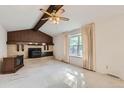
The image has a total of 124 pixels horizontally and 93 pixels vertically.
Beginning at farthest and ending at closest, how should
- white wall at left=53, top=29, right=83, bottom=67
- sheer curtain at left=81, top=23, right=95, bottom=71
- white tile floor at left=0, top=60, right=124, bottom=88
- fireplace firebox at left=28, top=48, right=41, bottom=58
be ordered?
fireplace firebox at left=28, top=48, right=41, bottom=58
white wall at left=53, top=29, right=83, bottom=67
sheer curtain at left=81, top=23, right=95, bottom=71
white tile floor at left=0, top=60, right=124, bottom=88

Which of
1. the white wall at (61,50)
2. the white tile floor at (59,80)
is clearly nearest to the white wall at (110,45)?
the white tile floor at (59,80)

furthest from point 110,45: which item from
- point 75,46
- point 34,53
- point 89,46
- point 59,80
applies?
point 34,53

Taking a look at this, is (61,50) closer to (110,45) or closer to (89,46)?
(89,46)

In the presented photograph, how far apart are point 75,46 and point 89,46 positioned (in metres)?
1.89

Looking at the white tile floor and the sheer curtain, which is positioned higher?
the sheer curtain

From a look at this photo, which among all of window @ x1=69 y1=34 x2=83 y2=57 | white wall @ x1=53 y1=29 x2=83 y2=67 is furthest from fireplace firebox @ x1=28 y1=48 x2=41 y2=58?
window @ x1=69 y1=34 x2=83 y2=57

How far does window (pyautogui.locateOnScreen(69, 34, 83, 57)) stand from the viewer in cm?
744

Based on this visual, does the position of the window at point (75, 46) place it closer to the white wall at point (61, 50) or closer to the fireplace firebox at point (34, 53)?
the white wall at point (61, 50)

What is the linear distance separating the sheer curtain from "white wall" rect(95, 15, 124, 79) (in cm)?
25

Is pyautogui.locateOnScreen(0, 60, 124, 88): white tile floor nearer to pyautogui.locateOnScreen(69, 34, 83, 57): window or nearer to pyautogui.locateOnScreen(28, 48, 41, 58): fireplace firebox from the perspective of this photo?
pyautogui.locateOnScreen(69, 34, 83, 57): window

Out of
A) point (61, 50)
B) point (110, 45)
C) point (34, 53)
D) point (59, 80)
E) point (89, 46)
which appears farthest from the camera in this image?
point (34, 53)

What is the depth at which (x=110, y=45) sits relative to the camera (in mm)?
4828

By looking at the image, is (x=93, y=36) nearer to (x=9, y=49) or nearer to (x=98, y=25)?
(x=98, y=25)
